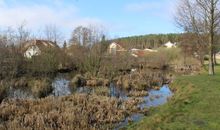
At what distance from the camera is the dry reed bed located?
13.5m

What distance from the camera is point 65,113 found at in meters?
14.7

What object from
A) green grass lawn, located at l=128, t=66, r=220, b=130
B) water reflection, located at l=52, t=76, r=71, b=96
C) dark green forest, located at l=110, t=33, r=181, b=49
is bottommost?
water reflection, located at l=52, t=76, r=71, b=96

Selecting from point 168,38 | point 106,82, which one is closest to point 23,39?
point 106,82

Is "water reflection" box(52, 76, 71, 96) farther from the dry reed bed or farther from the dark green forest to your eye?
the dark green forest

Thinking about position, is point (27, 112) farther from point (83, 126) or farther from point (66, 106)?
point (83, 126)

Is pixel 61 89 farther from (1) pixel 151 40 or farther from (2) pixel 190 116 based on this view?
(1) pixel 151 40

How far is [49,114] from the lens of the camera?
1475 cm

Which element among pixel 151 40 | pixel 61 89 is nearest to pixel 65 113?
pixel 61 89

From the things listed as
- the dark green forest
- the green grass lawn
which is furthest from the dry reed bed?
the dark green forest

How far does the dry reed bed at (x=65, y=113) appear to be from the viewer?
44.3 feet

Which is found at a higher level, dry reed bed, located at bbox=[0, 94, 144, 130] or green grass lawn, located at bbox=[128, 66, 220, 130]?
green grass lawn, located at bbox=[128, 66, 220, 130]

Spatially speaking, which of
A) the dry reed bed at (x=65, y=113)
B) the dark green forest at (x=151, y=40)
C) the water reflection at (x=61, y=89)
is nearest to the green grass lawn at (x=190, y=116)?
the dry reed bed at (x=65, y=113)

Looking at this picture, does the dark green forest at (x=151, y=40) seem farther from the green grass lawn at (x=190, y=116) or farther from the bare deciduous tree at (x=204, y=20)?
the green grass lawn at (x=190, y=116)

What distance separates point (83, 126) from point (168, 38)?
149 metres
